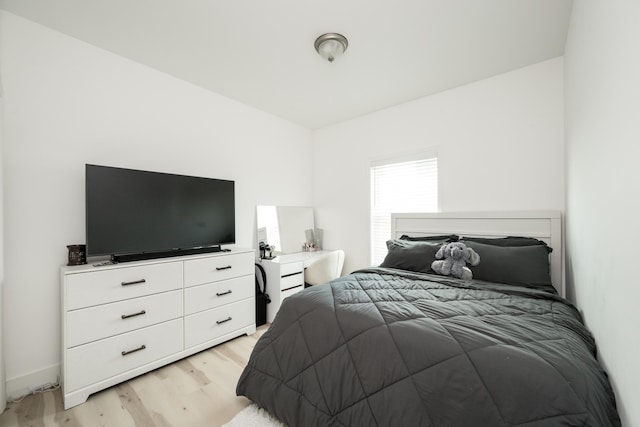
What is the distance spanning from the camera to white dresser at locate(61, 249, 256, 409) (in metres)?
1.79

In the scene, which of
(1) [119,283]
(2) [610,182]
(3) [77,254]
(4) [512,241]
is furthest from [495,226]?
(3) [77,254]

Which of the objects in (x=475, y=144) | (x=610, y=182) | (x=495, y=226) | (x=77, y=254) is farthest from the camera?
(x=475, y=144)

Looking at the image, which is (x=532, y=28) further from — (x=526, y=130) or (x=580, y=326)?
(x=580, y=326)

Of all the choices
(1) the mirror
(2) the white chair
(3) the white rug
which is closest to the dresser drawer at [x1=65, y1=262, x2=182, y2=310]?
(3) the white rug

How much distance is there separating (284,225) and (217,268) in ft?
4.43

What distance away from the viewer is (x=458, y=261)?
87.0 inches

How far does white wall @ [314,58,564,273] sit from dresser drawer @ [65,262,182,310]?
7.59ft

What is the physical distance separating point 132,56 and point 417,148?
299 cm

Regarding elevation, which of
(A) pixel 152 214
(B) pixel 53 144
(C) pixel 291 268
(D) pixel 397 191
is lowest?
(C) pixel 291 268

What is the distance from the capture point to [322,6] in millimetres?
1798

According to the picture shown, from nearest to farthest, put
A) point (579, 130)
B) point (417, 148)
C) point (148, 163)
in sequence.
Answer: point (579, 130), point (148, 163), point (417, 148)

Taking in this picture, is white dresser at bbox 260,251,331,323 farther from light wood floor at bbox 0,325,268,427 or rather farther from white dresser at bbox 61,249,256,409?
light wood floor at bbox 0,325,268,427

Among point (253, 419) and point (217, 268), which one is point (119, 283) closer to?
point (217, 268)

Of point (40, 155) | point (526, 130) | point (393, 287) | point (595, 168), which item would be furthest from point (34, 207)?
point (526, 130)
